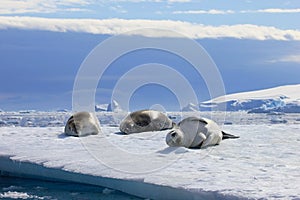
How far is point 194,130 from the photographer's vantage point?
27.9 ft

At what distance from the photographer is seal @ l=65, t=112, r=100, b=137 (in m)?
10.2

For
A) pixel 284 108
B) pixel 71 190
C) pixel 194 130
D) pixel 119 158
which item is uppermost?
pixel 284 108

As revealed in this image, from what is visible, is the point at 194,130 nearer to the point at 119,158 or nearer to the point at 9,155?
the point at 119,158

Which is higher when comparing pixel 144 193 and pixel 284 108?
A: pixel 284 108

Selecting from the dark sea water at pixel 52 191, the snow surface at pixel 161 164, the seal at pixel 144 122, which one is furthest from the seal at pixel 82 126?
the dark sea water at pixel 52 191

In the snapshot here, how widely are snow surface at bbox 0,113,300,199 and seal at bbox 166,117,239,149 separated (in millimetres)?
168

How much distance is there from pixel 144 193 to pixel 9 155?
8.42ft

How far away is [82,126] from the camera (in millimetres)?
10242

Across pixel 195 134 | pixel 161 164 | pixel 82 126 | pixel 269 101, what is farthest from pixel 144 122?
pixel 269 101

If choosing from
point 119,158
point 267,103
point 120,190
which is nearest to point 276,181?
point 120,190

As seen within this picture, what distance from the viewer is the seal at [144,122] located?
35.0 feet

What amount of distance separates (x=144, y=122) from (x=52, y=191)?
405 cm

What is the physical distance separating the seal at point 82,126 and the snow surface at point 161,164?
6.6 inches

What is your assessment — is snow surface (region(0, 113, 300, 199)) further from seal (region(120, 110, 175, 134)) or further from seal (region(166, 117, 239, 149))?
seal (region(120, 110, 175, 134))
